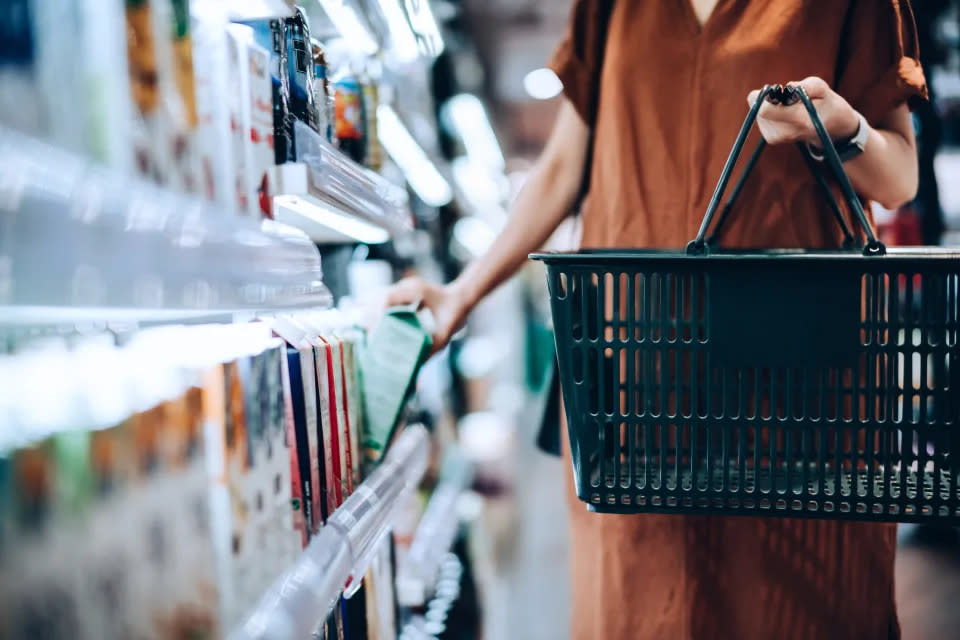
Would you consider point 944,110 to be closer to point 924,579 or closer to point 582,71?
point 924,579

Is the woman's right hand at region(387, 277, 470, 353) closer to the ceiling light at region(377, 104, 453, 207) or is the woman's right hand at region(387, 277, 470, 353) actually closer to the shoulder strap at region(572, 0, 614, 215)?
the shoulder strap at region(572, 0, 614, 215)

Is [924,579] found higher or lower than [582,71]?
A: lower

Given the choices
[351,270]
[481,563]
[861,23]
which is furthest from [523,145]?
[861,23]

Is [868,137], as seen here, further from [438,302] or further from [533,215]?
[438,302]

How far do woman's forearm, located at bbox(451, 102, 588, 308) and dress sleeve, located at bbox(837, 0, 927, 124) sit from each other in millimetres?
424

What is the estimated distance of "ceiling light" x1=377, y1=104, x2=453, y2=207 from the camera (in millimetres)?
2057

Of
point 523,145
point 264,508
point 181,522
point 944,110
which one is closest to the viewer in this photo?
point 181,522

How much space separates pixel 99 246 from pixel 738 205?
94cm

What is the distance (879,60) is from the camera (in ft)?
3.54

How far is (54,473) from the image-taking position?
48cm

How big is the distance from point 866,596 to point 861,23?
0.84m

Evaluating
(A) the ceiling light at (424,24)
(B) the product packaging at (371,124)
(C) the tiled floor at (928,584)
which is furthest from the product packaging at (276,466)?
(C) the tiled floor at (928,584)

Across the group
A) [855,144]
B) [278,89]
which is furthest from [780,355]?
[278,89]

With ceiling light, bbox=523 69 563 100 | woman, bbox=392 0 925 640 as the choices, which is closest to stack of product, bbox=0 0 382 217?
woman, bbox=392 0 925 640
